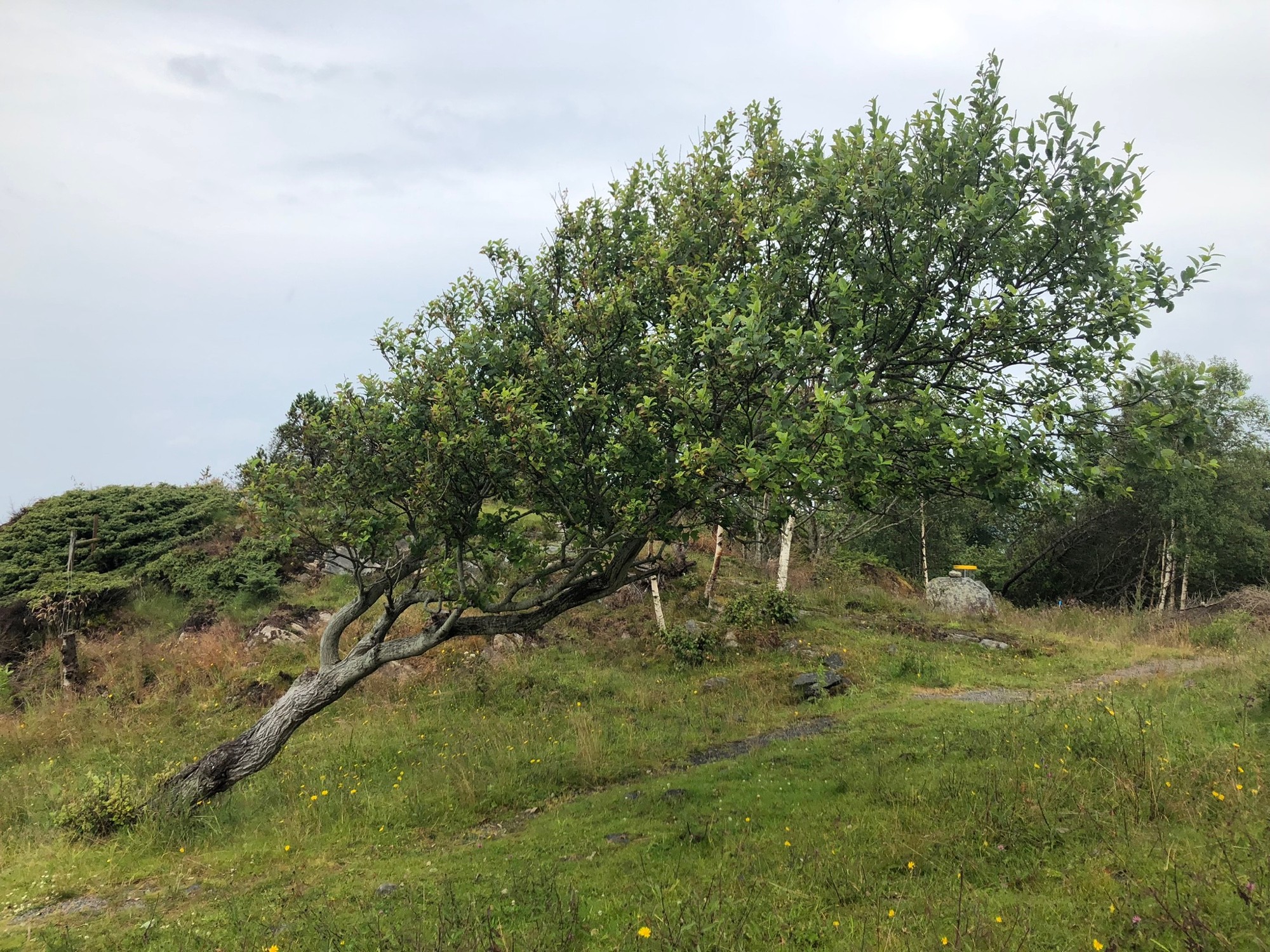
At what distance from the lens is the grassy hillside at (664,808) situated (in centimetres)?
662

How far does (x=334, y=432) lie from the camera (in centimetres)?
1147

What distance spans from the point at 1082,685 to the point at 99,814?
21.5 m

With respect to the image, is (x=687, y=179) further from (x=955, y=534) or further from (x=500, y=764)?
(x=955, y=534)

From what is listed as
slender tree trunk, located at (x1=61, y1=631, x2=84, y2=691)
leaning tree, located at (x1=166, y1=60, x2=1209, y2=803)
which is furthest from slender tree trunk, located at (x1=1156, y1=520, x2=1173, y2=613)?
slender tree trunk, located at (x1=61, y1=631, x2=84, y2=691)

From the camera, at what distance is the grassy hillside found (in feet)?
21.7

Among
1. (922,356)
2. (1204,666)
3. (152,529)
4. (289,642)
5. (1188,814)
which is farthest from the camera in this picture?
(152,529)

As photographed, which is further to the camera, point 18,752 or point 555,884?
point 18,752

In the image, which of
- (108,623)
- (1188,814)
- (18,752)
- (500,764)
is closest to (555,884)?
(500,764)

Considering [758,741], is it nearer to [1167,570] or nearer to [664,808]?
[664,808]

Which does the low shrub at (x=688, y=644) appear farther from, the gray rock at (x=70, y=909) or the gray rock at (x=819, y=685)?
the gray rock at (x=70, y=909)

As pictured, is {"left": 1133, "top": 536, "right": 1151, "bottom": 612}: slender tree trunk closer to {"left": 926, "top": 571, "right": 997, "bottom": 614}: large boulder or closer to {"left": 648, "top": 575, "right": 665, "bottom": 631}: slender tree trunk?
{"left": 926, "top": 571, "right": 997, "bottom": 614}: large boulder

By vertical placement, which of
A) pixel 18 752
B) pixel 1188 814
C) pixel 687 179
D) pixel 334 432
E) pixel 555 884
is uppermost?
pixel 687 179

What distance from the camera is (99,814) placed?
38.0ft

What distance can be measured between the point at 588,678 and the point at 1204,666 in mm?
16538
